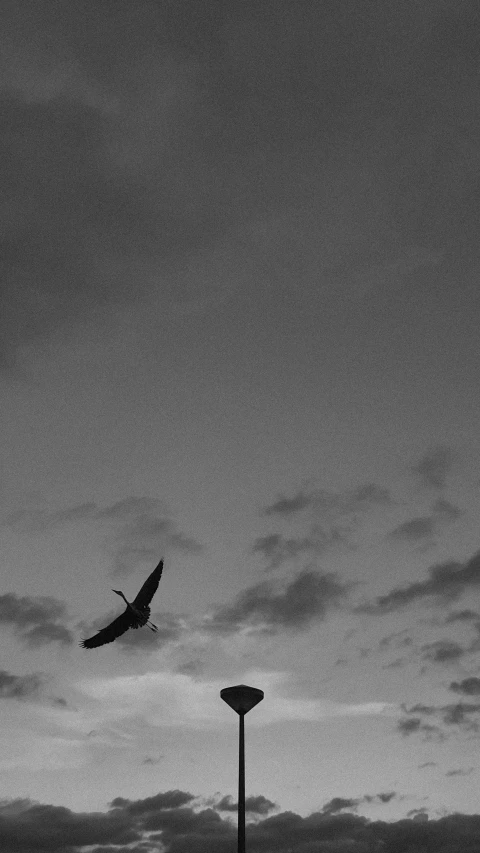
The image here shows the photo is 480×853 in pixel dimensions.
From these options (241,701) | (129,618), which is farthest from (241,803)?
(129,618)

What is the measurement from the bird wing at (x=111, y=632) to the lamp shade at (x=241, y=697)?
14.3 metres

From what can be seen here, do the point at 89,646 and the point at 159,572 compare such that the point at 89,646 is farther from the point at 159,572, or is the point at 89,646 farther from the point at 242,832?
the point at 242,832

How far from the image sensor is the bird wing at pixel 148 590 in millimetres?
32250

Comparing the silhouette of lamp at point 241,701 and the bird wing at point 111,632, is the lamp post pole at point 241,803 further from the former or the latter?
the bird wing at point 111,632

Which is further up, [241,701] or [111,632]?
[111,632]

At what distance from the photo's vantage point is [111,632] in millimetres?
32344

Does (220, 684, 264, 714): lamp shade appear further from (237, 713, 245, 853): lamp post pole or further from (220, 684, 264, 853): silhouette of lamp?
(237, 713, 245, 853): lamp post pole

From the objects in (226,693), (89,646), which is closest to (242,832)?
(226,693)

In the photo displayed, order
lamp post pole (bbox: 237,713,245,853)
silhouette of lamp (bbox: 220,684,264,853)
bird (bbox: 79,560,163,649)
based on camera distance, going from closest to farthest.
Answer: lamp post pole (bbox: 237,713,245,853), silhouette of lamp (bbox: 220,684,264,853), bird (bbox: 79,560,163,649)

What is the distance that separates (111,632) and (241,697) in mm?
15108

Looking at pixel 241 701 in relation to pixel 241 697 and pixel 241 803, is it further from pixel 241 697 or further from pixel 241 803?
pixel 241 803

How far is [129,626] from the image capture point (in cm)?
3256

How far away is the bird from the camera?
31906 millimetres

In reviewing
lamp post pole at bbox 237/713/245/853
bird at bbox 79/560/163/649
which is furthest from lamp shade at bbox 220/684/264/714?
bird at bbox 79/560/163/649
